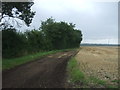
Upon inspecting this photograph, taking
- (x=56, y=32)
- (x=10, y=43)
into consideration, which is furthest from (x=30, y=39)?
(x=56, y=32)

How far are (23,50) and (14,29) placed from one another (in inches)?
196

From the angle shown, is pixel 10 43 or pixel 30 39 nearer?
pixel 10 43

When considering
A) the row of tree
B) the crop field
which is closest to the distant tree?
the row of tree

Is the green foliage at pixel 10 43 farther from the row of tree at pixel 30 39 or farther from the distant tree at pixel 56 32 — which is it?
the distant tree at pixel 56 32

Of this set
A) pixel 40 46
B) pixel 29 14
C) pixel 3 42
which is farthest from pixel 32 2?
pixel 40 46

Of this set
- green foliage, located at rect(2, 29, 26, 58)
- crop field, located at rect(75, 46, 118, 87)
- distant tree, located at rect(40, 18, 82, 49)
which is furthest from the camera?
distant tree, located at rect(40, 18, 82, 49)

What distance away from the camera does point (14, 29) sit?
1090 inches

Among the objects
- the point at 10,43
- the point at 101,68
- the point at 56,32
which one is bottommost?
the point at 101,68

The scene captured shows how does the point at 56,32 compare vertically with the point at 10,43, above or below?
above

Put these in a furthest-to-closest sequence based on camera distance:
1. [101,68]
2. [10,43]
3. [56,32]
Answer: [56,32]
[10,43]
[101,68]

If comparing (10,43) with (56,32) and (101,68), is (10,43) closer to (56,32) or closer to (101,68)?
(101,68)

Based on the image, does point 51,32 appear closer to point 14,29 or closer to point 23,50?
point 23,50

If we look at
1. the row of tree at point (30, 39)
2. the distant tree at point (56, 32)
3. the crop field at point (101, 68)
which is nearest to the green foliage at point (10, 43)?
the row of tree at point (30, 39)

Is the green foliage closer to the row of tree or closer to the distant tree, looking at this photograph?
the row of tree
